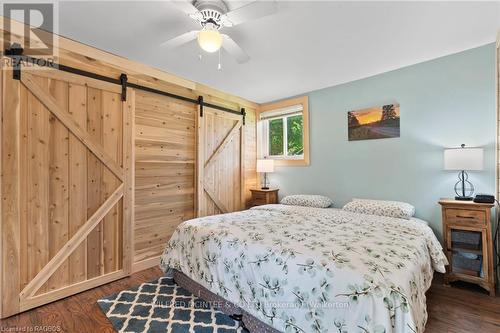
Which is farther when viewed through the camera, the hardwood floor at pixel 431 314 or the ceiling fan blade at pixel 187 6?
the hardwood floor at pixel 431 314

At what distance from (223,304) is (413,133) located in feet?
9.81

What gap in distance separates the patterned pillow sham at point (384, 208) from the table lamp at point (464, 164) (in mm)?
486

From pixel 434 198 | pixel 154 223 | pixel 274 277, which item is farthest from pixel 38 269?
pixel 434 198

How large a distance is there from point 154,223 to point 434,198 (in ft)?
11.6

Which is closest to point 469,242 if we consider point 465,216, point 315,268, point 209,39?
point 465,216

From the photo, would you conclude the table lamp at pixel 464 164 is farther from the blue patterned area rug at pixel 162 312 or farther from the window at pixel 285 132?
the blue patterned area rug at pixel 162 312

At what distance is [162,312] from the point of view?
6.80 feet

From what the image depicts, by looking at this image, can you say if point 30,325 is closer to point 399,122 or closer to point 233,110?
point 233,110

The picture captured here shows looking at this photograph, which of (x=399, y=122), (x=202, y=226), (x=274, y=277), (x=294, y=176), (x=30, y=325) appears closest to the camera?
(x=274, y=277)

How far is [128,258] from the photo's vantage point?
9.24 feet

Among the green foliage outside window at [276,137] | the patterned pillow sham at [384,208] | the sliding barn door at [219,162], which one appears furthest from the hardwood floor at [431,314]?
the green foliage outside window at [276,137]

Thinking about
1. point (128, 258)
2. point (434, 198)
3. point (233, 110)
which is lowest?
point (128, 258)

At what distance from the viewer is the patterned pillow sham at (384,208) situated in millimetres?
2691

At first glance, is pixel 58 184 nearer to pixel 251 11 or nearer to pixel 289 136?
pixel 251 11
